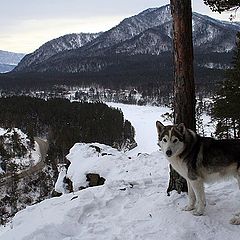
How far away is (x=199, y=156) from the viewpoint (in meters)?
7.26

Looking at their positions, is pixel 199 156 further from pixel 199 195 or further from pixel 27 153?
pixel 27 153

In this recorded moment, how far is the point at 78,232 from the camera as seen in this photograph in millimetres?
7250

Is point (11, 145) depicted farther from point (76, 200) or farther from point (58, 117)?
point (76, 200)

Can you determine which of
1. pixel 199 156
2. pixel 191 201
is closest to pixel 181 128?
pixel 199 156

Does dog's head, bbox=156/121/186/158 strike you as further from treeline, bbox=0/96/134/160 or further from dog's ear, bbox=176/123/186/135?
treeline, bbox=0/96/134/160

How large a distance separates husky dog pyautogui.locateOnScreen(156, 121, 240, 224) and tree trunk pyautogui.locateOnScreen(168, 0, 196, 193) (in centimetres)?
96

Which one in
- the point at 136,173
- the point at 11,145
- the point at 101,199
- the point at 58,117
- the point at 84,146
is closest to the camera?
the point at 101,199

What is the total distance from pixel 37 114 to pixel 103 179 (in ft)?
405

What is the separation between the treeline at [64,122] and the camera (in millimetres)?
104625

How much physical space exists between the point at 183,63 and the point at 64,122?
120 meters

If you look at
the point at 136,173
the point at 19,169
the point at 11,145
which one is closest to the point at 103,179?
the point at 136,173

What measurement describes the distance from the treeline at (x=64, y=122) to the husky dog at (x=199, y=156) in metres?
81.7

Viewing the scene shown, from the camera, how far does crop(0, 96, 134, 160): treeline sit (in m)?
105

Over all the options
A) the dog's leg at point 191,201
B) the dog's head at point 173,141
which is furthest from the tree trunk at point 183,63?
the dog's leg at point 191,201
